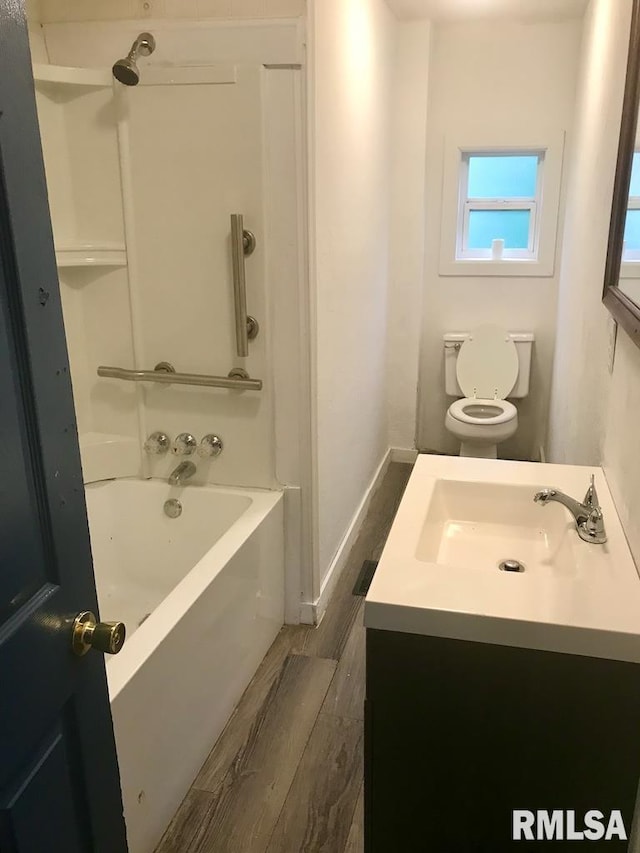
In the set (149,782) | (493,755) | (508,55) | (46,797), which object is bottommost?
(149,782)

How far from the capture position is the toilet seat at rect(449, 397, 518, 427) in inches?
139

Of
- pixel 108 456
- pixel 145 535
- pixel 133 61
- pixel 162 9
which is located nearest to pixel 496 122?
pixel 162 9

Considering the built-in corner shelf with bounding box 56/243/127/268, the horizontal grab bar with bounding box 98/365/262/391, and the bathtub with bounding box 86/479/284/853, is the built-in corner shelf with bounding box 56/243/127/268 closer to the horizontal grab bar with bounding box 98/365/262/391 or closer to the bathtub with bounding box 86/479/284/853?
the horizontal grab bar with bounding box 98/365/262/391

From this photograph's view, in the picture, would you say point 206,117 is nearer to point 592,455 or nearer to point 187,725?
point 592,455

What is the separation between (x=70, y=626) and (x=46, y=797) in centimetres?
22

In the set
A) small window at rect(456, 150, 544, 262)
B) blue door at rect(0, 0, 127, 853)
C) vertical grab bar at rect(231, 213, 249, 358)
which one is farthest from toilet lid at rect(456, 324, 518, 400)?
blue door at rect(0, 0, 127, 853)

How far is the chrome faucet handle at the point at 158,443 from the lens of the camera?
246 cm

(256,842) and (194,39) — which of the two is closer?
(256,842)

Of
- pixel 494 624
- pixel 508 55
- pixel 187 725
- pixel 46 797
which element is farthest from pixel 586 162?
pixel 46 797

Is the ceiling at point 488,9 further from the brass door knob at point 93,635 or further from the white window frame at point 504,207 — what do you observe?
the brass door knob at point 93,635

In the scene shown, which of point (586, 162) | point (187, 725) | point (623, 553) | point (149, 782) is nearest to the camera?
point (623, 553)

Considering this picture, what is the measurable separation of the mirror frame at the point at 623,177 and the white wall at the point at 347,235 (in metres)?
0.88

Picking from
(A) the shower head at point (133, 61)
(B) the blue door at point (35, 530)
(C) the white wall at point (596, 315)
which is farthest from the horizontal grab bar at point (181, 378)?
(B) the blue door at point (35, 530)

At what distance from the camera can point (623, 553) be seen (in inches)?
51.6
